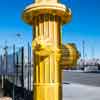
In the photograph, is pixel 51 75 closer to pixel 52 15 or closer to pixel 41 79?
pixel 41 79

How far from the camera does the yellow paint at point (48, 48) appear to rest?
88.4 inches

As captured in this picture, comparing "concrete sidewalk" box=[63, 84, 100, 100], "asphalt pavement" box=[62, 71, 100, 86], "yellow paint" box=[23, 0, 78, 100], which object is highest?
"yellow paint" box=[23, 0, 78, 100]

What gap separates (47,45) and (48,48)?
0.07 feet

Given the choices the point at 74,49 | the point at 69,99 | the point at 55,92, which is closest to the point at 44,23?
the point at 74,49

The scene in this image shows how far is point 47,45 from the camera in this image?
2.24m

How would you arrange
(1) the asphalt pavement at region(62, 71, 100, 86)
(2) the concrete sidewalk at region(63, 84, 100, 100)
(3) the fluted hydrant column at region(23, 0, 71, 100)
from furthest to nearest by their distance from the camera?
(1) the asphalt pavement at region(62, 71, 100, 86)
(2) the concrete sidewalk at region(63, 84, 100, 100)
(3) the fluted hydrant column at region(23, 0, 71, 100)

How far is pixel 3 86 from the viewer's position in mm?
13430

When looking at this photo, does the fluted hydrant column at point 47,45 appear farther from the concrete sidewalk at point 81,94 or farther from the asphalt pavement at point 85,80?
the asphalt pavement at point 85,80

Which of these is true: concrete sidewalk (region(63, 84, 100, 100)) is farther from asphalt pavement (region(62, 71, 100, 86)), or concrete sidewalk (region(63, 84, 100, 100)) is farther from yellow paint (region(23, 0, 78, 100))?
yellow paint (region(23, 0, 78, 100))

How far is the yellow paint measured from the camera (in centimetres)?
224

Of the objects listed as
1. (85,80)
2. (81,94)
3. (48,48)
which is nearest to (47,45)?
(48,48)

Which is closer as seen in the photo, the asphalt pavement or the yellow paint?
the yellow paint

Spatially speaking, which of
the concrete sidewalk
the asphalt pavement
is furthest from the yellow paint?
the asphalt pavement

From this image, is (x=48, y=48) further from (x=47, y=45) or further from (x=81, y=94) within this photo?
(x=81, y=94)
